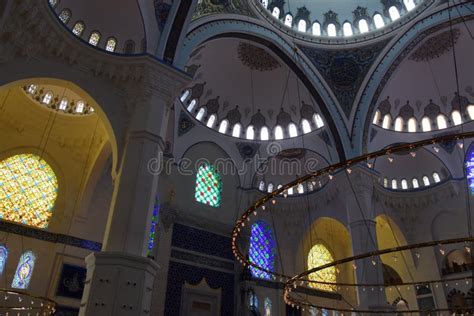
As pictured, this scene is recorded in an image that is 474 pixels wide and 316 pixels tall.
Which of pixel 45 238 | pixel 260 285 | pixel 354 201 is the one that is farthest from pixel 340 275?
pixel 45 238

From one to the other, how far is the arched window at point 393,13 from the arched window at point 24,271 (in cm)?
1318

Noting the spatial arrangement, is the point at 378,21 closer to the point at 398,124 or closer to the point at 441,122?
the point at 398,124

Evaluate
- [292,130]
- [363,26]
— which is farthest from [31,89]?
[363,26]

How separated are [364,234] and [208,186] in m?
5.61

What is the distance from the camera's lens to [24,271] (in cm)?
1064

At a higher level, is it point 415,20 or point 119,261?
point 415,20

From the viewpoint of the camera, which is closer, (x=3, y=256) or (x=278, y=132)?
(x=3, y=256)

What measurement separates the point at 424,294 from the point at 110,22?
14.0m

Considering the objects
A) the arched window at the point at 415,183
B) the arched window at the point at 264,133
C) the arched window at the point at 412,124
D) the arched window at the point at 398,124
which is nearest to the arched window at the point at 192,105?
the arched window at the point at 264,133

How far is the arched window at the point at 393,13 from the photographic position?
529 inches

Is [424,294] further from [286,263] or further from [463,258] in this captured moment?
[286,263]

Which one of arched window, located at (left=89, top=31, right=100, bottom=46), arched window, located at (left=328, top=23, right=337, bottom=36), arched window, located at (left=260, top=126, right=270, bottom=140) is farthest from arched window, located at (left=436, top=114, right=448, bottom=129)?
arched window, located at (left=89, top=31, right=100, bottom=46)

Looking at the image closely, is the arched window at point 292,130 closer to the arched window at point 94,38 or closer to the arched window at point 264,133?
the arched window at point 264,133

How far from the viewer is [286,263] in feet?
49.9
